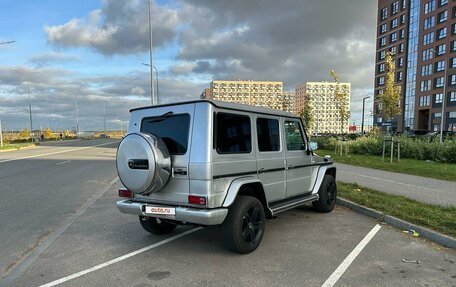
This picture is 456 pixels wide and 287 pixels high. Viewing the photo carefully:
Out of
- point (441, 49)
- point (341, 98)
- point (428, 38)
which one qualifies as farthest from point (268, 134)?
point (428, 38)

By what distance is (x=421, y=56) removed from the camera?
7269 centimetres

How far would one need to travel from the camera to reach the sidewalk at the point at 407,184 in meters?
8.73

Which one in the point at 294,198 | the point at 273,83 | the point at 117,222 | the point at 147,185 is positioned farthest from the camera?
the point at 273,83

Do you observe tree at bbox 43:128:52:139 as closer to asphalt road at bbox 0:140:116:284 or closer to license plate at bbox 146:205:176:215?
asphalt road at bbox 0:140:116:284

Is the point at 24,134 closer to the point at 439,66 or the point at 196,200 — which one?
the point at 196,200

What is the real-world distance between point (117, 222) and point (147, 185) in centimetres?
240

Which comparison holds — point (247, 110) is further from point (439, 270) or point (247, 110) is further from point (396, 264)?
point (439, 270)

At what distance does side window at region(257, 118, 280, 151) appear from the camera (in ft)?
17.7

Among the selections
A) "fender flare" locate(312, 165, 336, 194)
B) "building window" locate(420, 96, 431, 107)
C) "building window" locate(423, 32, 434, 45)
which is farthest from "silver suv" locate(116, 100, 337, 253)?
"building window" locate(423, 32, 434, 45)

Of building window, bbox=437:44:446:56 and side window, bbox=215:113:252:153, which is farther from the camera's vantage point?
building window, bbox=437:44:446:56

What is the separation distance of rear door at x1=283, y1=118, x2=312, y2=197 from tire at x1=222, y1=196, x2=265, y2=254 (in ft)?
3.53

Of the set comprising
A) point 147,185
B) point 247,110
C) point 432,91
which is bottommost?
point 147,185

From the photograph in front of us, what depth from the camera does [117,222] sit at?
6660mm

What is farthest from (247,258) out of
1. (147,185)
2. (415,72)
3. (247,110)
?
(415,72)
